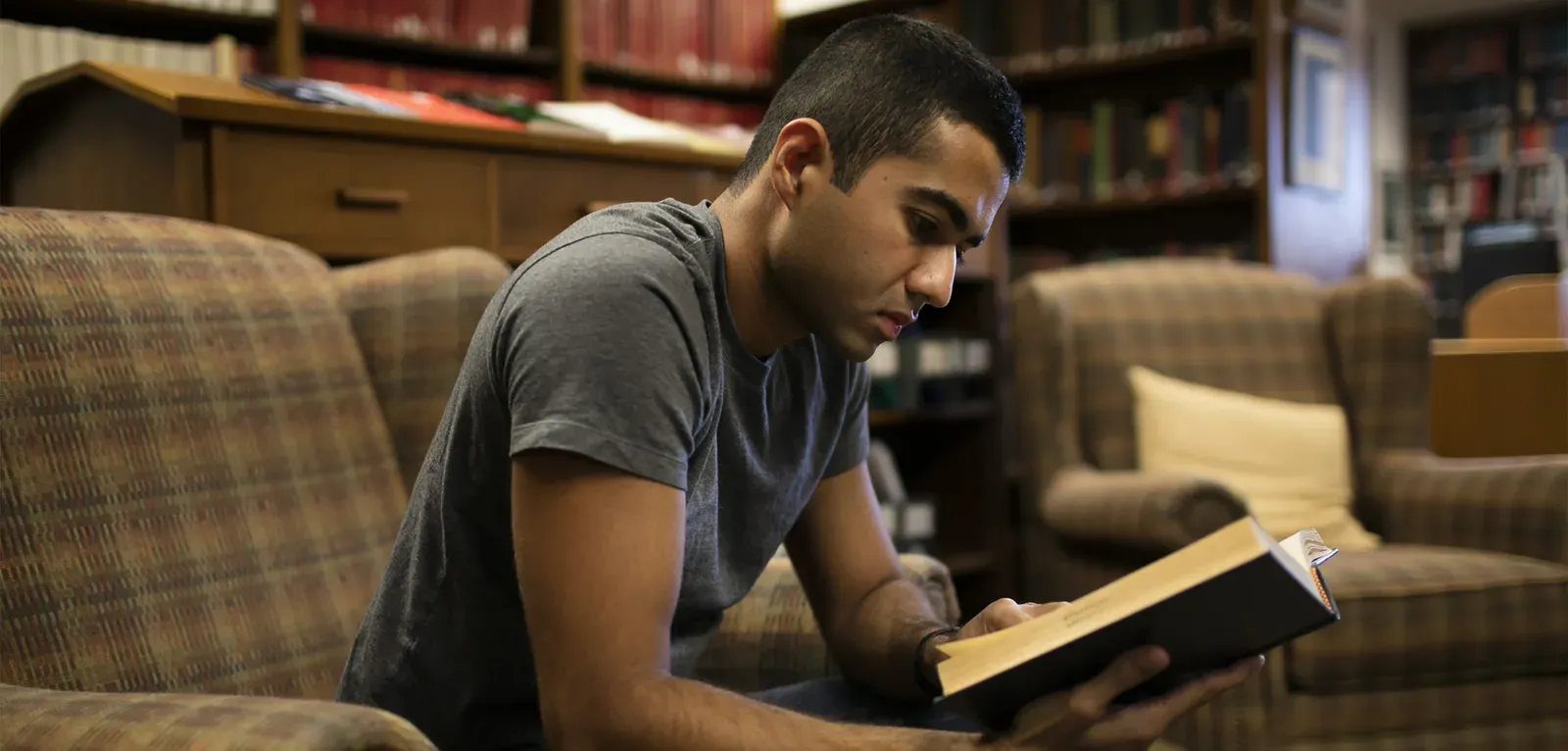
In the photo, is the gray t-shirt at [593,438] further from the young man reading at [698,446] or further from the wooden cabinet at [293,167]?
the wooden cabinet at [293,167]

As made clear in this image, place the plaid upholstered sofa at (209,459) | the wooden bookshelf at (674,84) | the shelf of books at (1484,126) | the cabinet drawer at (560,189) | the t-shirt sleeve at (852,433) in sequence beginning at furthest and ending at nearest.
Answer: the shelf of books at (1484,126) → the wooden bookshelf at (674,84) → the cabinet drawer at (560,189) → the t-shirt sleeve at (852,433) → the plaid upholstered sofa at (209,459)

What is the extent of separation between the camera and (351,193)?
5.75ft

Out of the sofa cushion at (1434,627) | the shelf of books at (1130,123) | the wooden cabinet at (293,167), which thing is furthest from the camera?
the shelf of books at (1130,123)

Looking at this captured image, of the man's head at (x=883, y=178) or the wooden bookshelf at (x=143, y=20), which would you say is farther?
the wooden bookshelf at (x=143, y=20)

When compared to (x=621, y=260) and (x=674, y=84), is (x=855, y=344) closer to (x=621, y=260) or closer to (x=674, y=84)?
(x=621, y=260)

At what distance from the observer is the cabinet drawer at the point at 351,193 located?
5.43 ft

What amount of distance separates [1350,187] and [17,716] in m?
3.60

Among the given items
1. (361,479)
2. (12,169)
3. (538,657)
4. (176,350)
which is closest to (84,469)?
(176,350)

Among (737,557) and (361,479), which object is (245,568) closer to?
(361,479)

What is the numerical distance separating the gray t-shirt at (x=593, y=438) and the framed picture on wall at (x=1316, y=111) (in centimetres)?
258

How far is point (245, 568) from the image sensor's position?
3.92 feet

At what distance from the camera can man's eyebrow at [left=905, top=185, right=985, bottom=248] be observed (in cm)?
93

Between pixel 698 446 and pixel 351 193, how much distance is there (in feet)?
3.36

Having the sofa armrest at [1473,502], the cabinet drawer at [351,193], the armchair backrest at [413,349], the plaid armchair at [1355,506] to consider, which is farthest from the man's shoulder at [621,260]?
the sofa armrest at [1473,502]
